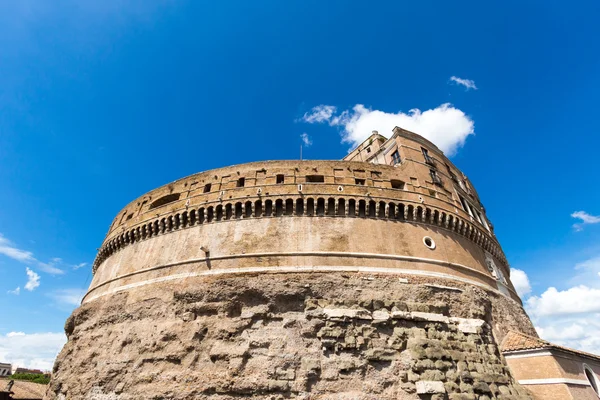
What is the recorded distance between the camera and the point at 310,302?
10.3 meters

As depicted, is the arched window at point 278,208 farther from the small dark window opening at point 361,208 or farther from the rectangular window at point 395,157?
the rectangular window at point 395,157

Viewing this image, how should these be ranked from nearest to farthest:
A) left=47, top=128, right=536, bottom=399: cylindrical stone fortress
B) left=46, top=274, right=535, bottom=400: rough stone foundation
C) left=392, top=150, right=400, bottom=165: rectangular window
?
left=46, top=274, right=535, bottom=400: rough stone foundation
left=47, top=128, right=536, bottom=399: cylindrical stone fortress
left=392, top=150, right=400, bottom=165: rectangular window

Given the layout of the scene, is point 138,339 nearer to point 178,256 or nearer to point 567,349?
point 178,256

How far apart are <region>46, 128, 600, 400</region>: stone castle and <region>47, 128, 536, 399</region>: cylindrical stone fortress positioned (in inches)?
1.8

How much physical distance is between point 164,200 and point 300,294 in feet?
28.8

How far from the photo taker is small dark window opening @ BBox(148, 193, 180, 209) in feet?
49.9

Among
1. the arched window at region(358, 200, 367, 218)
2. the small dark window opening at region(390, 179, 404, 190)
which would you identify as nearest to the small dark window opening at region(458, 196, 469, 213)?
the small dark window opening at region(390, 179, 404, 190)

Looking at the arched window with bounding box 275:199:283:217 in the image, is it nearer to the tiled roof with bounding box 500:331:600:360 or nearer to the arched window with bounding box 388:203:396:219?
the arched window with bounding box 388:203:396:219

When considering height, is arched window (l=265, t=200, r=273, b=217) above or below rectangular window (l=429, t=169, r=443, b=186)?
below

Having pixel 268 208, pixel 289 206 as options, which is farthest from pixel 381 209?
pixel 268 208

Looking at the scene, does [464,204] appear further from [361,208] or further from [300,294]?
[300,294]

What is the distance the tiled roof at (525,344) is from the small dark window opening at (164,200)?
14431 mm

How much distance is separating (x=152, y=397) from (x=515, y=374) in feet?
37.7

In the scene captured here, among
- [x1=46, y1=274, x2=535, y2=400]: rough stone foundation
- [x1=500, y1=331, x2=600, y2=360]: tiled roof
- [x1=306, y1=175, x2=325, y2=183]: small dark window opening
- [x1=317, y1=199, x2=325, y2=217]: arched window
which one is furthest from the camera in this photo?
[x1=306, y1=175, x2=325, y2=183]: small dark window opening
